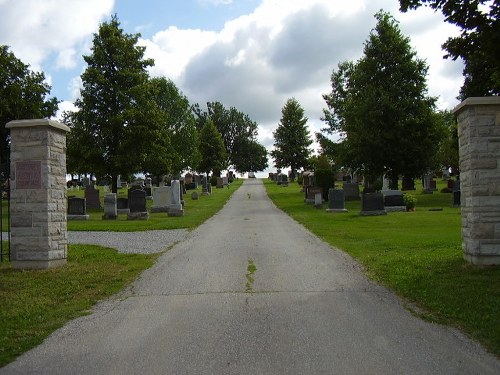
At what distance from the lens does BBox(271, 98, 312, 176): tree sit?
2970 inches

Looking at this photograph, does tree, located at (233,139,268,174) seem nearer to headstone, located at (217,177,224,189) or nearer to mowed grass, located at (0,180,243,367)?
headstone, located at (217,177,224,189)

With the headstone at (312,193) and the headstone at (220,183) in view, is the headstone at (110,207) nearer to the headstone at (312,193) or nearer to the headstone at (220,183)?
the headstone at (312,193)

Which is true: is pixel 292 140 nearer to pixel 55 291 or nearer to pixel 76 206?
pixel 76 206

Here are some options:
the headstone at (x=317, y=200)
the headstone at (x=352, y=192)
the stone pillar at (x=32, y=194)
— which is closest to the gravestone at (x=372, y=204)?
the headstone at (x=317, y=200)

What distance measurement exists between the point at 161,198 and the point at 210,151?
5186 cm

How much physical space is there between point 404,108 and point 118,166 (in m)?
18.8

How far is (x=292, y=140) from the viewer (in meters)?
75.2

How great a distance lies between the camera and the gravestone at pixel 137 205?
23000mm

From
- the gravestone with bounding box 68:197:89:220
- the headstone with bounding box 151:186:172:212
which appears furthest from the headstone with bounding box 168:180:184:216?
the gravestone with bounding box 68:197:89:220

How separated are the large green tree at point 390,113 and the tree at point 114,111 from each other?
13554 mm

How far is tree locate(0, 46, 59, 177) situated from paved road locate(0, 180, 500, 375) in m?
27.4

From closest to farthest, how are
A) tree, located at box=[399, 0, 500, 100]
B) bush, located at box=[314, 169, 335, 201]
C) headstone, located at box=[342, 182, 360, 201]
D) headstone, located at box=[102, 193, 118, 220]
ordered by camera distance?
tree, located at box=[399, 0, 500, 100], headstone, located at box=[102, 193, 118, 220], bush, located at box=[314, 169, 335, 201], headstone, located at box=[342, 182, 360, 201]

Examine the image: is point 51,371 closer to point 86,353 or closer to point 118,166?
point 86,353

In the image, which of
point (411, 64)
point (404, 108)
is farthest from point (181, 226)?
point (411, 64)
